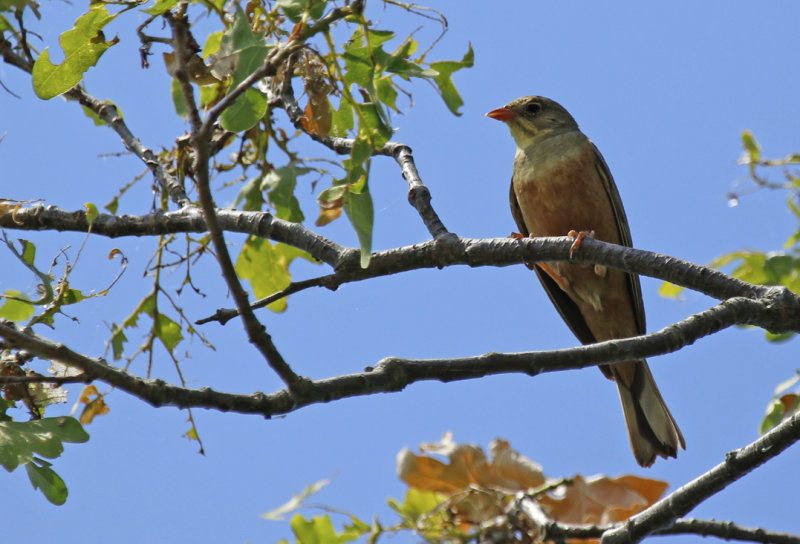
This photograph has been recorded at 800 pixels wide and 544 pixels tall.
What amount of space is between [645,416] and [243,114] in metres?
4.12

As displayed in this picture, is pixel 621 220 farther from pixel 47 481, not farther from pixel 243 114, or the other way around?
pixel 47 481

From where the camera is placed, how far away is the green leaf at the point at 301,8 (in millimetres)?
2023

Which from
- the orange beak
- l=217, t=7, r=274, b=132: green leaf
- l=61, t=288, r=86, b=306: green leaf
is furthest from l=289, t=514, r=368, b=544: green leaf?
the orange beak

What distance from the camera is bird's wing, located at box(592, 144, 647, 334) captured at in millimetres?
5754

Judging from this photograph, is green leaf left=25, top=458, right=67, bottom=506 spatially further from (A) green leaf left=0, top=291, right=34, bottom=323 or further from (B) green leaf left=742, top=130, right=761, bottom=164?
(B) green leaf left=742, top=130, right=761, bottom=164

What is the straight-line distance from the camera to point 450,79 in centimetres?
291

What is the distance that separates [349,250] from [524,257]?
2.24 ft

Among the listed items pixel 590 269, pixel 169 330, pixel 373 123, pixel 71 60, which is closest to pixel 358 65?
pixel 373 123

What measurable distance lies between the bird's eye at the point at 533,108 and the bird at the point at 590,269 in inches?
15.4

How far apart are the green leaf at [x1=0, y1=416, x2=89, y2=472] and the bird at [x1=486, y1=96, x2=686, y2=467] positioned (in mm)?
3418

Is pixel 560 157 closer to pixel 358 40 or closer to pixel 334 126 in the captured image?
pixel 334 126

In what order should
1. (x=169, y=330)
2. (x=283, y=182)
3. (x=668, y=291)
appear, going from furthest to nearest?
(x=668, y=291) < (x=169, y=330) < (x=283, y=182)

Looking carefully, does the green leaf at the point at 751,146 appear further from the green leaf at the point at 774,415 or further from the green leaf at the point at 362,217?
the green leaf at the point at 362,217

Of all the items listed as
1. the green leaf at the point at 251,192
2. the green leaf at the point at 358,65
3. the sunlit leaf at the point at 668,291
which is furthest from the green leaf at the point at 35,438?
the sunlit leaf at the point at 668,291
